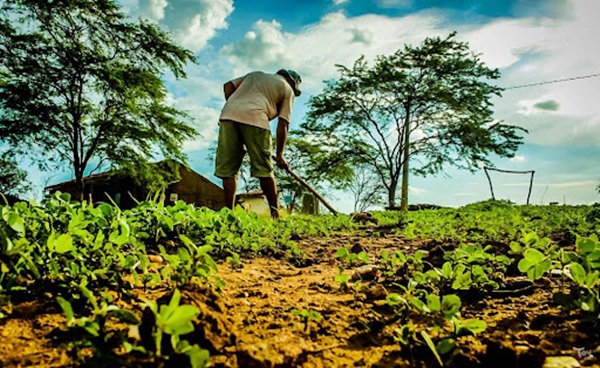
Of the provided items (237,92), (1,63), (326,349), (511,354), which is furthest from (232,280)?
(1,63)

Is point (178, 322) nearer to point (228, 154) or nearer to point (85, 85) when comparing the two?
point (228, 154)

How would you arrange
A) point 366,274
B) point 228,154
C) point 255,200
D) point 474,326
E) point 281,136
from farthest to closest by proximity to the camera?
point 255,200, point 281,136, point 228,154, point 366,274, point 474,326

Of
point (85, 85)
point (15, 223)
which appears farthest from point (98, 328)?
point (85, 85)

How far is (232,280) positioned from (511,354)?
120 centimetres

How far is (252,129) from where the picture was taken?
5.42m

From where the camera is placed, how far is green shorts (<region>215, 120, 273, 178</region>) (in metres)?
5.45

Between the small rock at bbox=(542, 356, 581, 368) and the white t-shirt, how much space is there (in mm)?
4665

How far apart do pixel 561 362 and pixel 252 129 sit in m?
4.73

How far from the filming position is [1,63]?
17344 mm

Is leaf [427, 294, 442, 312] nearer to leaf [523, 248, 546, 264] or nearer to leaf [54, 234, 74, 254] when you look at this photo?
leaf [523, 248, 546, 264]

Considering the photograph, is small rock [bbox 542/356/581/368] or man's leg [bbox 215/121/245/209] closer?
small rock [bbox 542/356/581/368]

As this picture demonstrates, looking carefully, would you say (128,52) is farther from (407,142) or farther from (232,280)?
(232,280)

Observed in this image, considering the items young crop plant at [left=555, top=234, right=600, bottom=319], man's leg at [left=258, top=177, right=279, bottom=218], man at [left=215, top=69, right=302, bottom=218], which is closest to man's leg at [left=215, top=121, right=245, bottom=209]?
man at [left=215, top=69, right=302, bottom=218]

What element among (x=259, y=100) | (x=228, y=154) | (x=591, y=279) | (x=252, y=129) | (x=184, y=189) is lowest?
(x=591, y=279)
